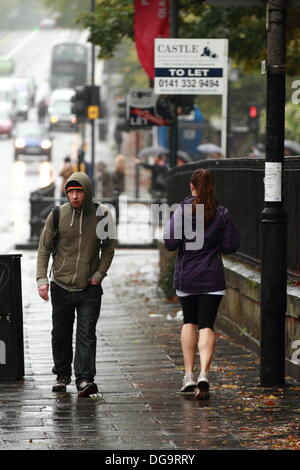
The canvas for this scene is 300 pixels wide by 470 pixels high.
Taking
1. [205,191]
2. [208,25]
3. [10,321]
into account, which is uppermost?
[208,25]

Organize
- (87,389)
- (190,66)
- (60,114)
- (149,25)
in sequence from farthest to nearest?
1. (60,114)
2. (149,25)
3. (190,66)
4. (87,389)

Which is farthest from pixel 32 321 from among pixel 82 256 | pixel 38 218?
pixel 38 218

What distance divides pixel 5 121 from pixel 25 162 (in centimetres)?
1702

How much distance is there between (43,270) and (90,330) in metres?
0.60

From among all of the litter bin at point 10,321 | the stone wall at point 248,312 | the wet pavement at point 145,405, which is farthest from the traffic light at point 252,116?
the litter bin at point 10,321

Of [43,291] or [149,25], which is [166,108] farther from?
[43,291]

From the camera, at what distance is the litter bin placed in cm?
1152

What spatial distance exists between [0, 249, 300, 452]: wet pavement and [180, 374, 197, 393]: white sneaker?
7cm

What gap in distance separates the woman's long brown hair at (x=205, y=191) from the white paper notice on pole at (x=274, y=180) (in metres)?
0.53

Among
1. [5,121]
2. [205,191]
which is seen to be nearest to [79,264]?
[205,191]

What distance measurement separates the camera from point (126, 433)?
358 inches

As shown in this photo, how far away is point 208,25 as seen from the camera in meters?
22.9

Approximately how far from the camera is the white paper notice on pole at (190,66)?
16.2 meters
